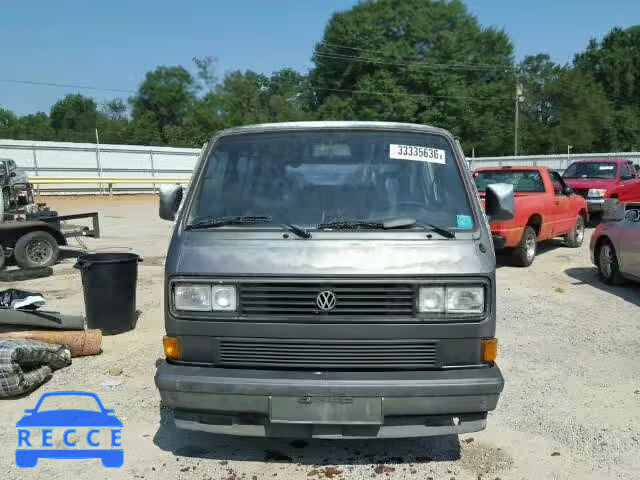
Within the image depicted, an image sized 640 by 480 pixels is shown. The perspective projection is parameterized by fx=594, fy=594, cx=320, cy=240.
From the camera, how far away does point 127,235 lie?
15.2 meters

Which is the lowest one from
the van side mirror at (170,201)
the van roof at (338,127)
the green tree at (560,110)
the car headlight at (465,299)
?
the car headlight at (465,299)

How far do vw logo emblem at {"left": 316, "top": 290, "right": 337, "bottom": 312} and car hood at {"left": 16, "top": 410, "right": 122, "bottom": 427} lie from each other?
201 centimetres

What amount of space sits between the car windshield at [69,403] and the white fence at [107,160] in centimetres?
2704

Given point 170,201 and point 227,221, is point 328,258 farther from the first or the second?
point 170,201

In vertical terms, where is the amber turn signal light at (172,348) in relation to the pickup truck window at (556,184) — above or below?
below

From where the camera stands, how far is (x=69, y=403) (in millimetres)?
4621

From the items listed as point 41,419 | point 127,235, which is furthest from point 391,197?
point 127,235

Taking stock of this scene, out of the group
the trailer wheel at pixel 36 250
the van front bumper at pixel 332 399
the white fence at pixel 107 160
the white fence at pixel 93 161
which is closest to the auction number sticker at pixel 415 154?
the van front bumper at pixel 332 399

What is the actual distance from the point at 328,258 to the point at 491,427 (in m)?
1.93

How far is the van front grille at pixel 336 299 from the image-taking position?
3.27 metres

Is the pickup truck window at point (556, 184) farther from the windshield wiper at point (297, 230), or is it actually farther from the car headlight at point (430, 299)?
the windshield wiper at point (297, 230)

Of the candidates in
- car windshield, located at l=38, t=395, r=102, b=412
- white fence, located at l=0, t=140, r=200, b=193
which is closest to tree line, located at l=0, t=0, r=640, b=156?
white fence, located at l=0, t=140, r=200, b=193

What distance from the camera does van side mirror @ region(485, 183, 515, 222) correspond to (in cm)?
421

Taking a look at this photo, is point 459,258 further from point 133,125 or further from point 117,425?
point 133,125
